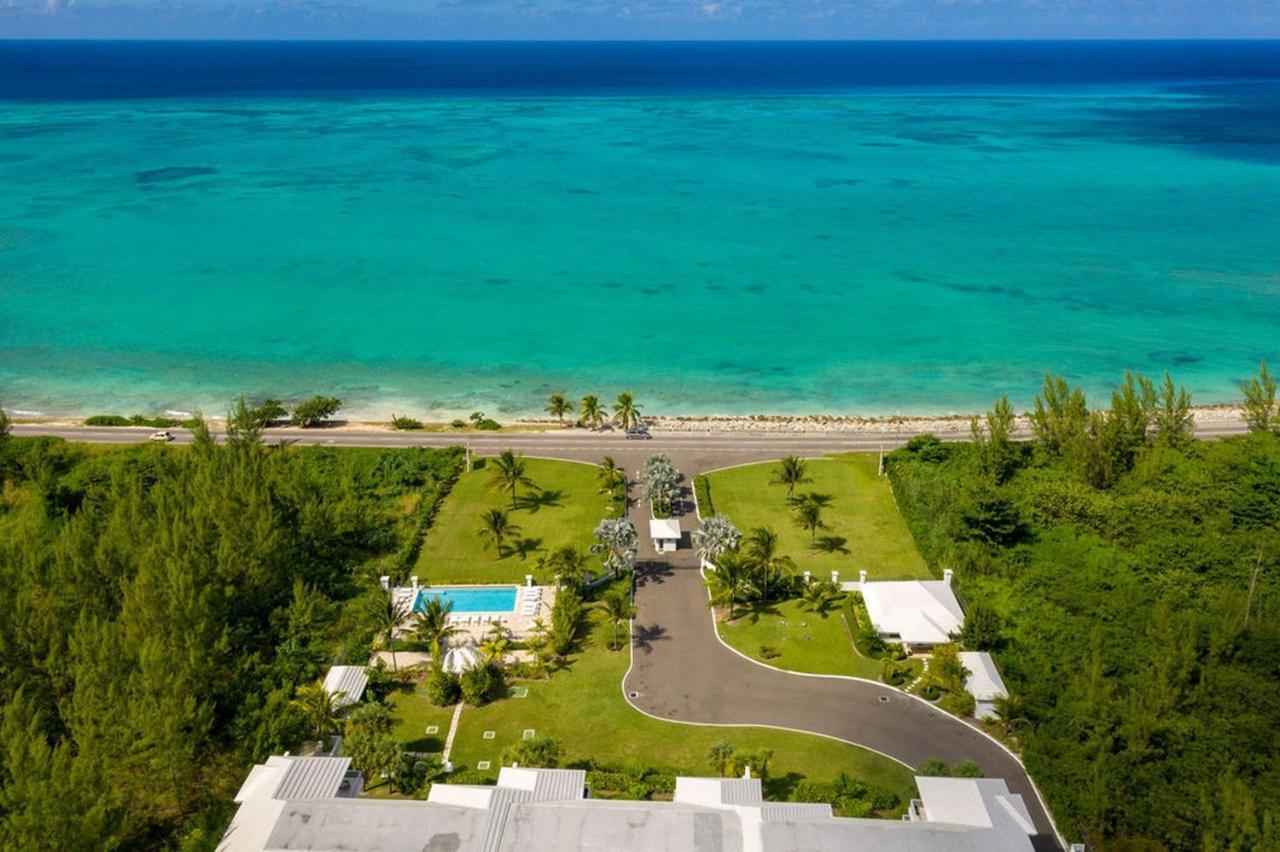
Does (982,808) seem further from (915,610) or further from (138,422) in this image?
(138,422)

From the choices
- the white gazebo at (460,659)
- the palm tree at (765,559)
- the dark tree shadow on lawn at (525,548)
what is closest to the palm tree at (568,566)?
the dark tree shadow on lawn at (525,548)

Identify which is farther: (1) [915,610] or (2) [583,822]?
(1) [915,610]

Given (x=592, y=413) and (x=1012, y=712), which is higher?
(x=592, y=413)

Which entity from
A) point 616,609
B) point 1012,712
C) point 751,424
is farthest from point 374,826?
point 751,424

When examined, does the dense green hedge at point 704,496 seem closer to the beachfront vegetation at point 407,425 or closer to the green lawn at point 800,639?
the green lawn at point 800,639

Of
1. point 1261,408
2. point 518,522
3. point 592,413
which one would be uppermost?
point 1261,408

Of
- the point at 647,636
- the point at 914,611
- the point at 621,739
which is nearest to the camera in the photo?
the point at 621,739

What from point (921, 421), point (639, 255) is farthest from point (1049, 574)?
point (639, 255)
